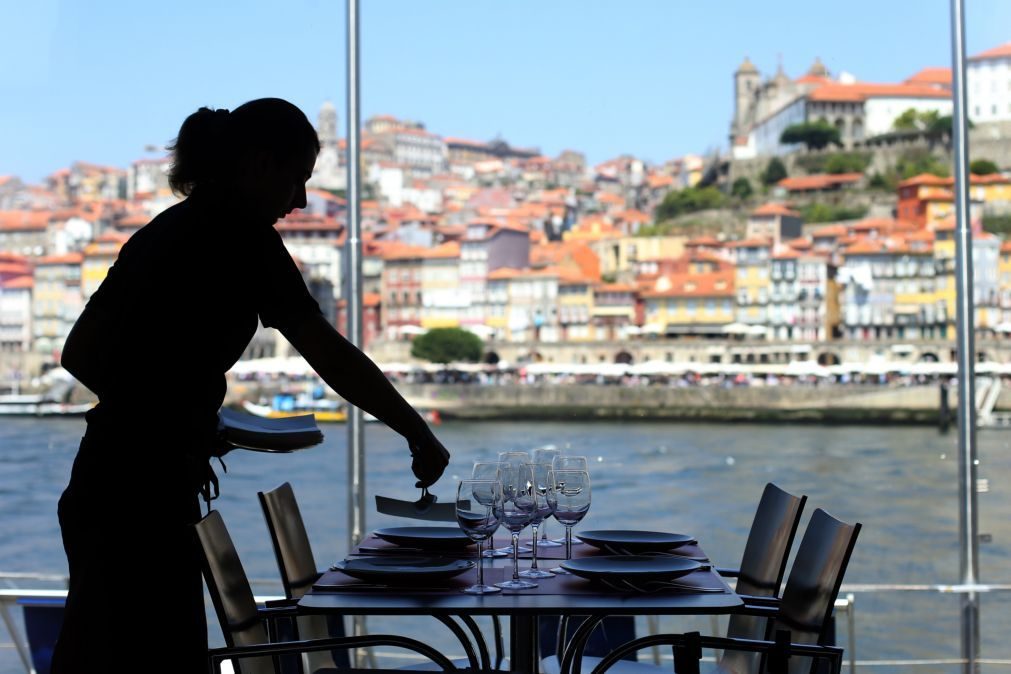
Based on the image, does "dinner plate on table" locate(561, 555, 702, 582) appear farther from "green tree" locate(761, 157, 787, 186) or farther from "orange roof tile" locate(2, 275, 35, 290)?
"green tree" locate(761, 157, 787, 186)

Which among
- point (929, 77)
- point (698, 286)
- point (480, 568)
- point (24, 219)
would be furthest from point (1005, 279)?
point (480, 568)

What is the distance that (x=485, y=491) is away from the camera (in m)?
1.21

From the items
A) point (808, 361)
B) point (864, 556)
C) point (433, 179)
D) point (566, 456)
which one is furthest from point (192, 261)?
point (433, 179)

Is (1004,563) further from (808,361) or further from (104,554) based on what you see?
(808,361)

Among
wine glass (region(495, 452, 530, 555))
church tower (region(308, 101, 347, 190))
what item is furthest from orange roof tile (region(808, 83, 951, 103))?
wine glass (region(495, 452, 530, 555))

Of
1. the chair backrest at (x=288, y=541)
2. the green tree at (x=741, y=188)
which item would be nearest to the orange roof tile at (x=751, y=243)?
the green tree at (x=741, y=188)

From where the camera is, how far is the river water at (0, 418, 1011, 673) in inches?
664

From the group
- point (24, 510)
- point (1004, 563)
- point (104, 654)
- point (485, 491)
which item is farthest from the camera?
point (24, 510)

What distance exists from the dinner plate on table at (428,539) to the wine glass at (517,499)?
0.52 ft

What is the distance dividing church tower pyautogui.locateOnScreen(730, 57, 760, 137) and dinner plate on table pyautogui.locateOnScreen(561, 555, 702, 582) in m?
44.9

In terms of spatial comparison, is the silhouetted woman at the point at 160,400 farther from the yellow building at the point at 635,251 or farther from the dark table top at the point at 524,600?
the yellow building at the point at 635,251

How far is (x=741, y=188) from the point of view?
42.1 m

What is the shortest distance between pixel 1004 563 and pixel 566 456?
586 inches

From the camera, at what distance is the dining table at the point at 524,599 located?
1074 mm
